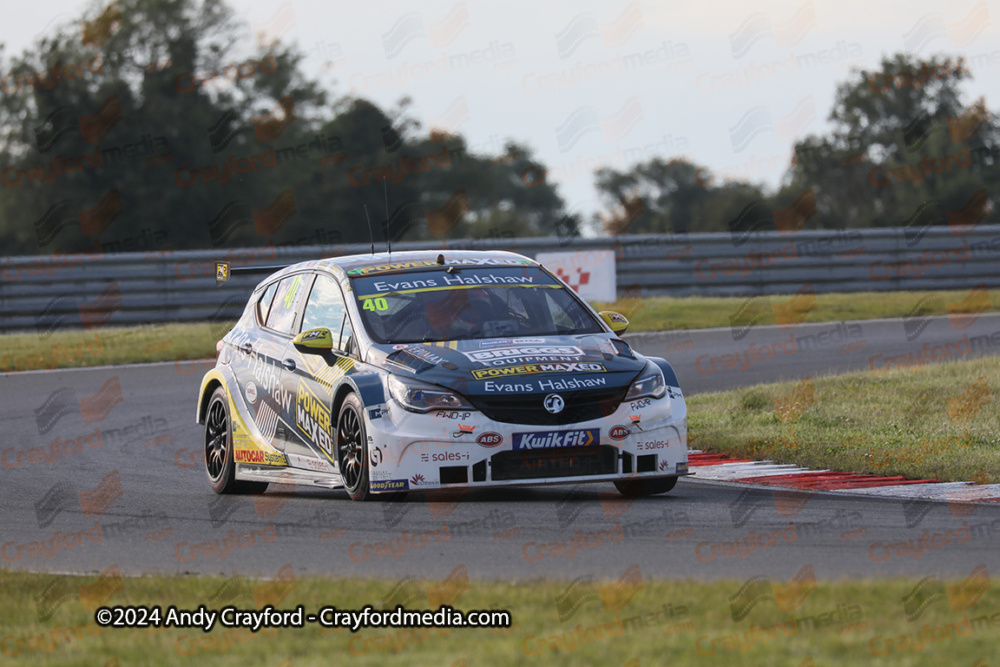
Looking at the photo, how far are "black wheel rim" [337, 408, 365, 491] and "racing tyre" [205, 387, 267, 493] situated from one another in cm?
145

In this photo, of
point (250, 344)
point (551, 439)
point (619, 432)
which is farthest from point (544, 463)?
point (250, 344)

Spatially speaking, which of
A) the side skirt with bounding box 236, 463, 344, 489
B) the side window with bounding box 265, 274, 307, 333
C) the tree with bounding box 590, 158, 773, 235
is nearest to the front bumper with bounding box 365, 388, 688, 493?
the side skirt with bounding box 236, 463, 344, 489

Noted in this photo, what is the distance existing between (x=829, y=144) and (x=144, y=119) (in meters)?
37.5

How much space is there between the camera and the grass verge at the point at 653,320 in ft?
62.0

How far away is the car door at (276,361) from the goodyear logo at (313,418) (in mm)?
99

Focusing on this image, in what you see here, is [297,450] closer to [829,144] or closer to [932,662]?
[932,662]

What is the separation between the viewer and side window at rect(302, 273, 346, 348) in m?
9.18

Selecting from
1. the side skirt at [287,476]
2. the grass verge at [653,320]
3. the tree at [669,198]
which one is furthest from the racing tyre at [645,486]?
A: the tree at [669,198]

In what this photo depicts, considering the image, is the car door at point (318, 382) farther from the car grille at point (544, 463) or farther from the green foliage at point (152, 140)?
the green foliage at point (152, 140)

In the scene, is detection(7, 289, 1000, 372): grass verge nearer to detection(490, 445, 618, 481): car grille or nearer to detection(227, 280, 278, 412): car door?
detection(227, 280, 278, 412): car door

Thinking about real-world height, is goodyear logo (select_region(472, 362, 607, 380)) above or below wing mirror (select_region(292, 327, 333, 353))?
below

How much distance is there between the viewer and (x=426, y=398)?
8.06m

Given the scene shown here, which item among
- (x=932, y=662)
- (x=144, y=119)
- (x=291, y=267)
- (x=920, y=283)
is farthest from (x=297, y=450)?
(x=144, y=119)

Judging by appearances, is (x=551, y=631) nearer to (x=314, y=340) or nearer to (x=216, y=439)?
(x=314, y=340)
